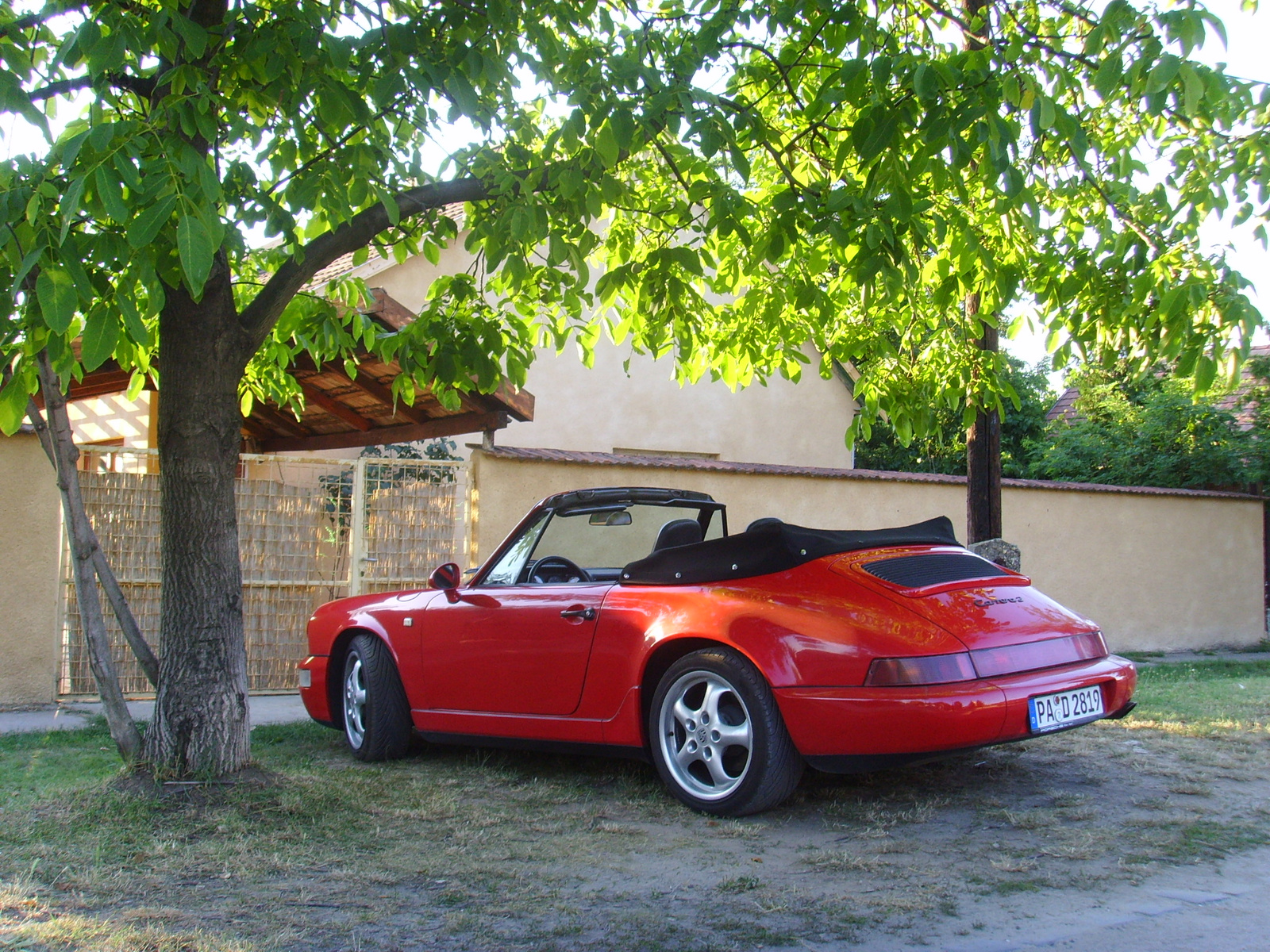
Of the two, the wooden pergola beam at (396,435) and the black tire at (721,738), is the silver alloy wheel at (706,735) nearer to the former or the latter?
the black tire at (721,738)

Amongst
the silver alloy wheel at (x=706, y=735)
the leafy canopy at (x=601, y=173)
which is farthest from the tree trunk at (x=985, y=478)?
the silver alloy wheel at (x=706, y=735)

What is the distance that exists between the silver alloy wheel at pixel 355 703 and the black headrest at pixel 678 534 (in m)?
1.78

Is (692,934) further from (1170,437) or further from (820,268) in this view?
(1170,437)

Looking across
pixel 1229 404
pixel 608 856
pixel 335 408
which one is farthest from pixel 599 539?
pixel 1229 404

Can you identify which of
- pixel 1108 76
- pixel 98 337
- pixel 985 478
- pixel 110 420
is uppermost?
pixel 1108 76

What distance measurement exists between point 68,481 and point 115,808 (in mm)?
1416

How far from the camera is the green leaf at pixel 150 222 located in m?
3.12

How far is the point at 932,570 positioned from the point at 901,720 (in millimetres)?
873

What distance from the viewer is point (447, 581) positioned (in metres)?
5.61

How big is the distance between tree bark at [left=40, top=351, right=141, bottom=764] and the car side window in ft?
5.77

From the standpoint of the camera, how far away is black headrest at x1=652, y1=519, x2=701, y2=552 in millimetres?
5457

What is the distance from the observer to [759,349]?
7227mm

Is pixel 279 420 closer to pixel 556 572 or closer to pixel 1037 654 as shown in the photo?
pixel 556 572

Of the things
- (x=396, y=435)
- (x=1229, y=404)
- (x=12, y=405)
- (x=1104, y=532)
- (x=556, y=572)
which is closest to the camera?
(x=12, y=405)
